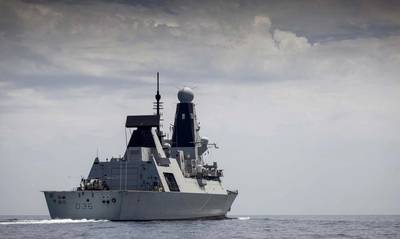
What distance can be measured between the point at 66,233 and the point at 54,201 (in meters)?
12.9

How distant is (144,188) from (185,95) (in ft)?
74.4

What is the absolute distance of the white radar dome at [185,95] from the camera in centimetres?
9669

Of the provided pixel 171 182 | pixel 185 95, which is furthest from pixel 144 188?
pixel 185 95

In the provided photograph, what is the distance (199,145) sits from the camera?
98875mm

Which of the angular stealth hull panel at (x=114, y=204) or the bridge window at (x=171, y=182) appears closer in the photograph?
the angular stealth hull panel at (x=114, y=204)

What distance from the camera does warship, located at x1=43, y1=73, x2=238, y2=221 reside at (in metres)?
71.4

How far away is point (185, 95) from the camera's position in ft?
317

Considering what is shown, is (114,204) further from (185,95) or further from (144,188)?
(185,95)

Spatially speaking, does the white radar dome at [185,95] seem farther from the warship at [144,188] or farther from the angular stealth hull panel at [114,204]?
the angular stealth hull panel at [114,204]

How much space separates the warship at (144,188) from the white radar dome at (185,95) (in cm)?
594

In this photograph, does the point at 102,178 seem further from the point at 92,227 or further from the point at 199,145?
the point at 199,145

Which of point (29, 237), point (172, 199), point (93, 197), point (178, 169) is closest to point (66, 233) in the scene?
point (29, 237)

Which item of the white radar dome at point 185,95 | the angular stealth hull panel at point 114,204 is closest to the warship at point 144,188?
the angular stealth hull panel at point 114,204

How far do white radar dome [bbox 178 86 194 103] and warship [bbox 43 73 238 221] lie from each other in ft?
19.5
